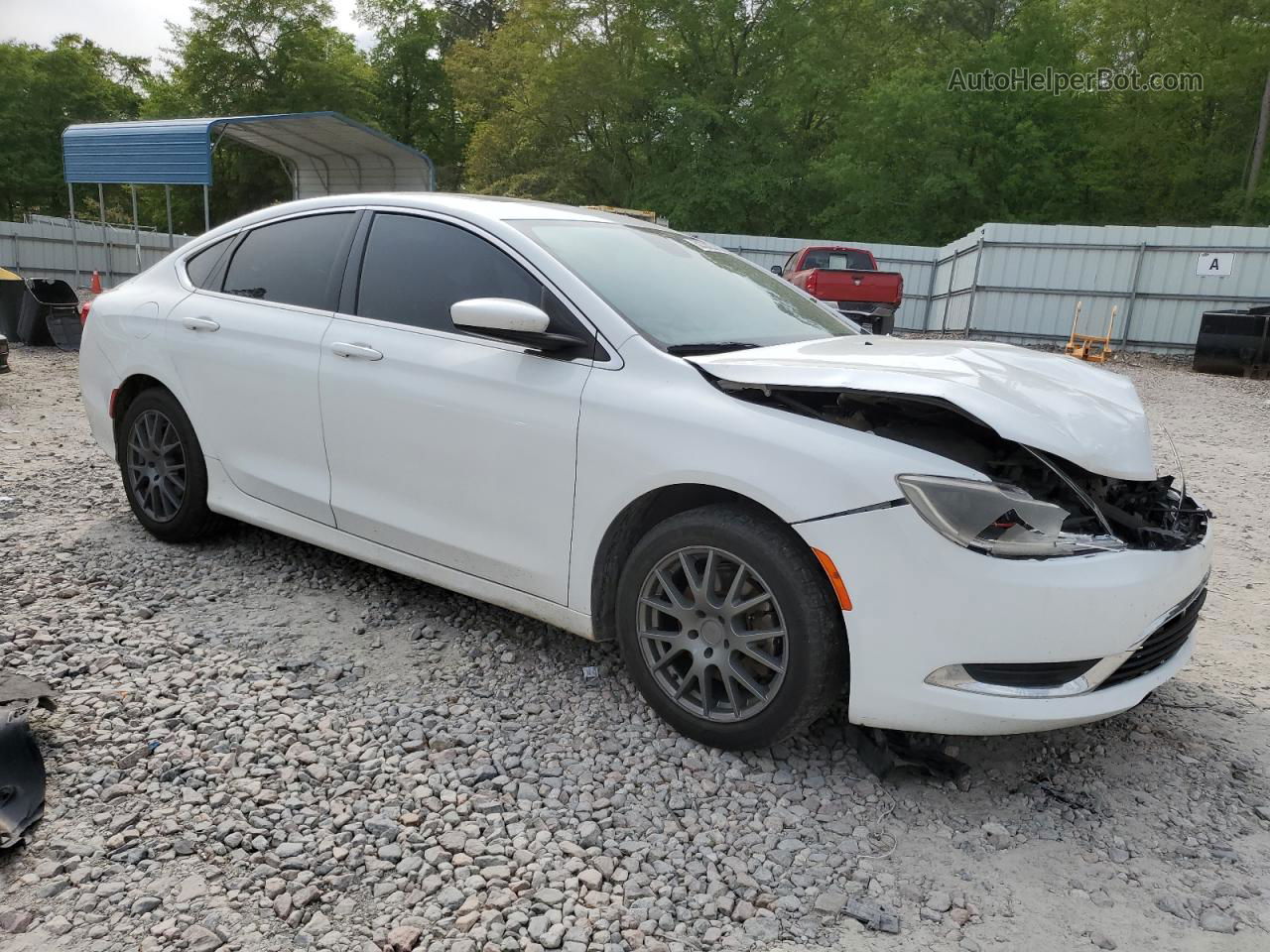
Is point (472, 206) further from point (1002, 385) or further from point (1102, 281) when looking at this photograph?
point (1102, 281)

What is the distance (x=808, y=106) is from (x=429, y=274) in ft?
120

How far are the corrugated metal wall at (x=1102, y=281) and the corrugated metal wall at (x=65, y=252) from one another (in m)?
19.3

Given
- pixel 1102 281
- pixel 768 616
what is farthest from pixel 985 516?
pixel 1102 281

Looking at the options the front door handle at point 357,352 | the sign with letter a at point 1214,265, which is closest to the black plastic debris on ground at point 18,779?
the front door handle at point 357,352

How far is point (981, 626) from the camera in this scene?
235cm

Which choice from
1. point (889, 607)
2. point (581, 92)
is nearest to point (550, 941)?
point (889, 607)

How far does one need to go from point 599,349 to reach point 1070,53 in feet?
123

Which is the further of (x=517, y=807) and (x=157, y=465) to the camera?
(x=157, y=465)

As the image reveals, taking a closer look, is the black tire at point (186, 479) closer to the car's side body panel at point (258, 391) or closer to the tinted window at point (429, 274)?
the car's side body panel at point (258, 391)

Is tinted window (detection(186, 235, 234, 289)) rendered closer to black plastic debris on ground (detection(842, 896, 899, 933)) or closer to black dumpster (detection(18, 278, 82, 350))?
black plastic debris on ground (detection(842, 896, 899, 933))

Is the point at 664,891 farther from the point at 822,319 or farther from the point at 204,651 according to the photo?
the point at 822,319

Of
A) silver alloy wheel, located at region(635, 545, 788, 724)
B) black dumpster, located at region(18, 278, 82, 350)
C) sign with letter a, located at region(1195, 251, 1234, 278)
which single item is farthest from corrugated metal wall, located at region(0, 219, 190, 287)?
sign with letter a, located at region(1195, 251, 1234, 278)

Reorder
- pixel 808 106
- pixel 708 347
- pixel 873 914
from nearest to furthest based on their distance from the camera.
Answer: pixel 873 914 → pixel 708 347 → pixel 808 106

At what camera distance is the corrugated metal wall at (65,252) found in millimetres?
21203
